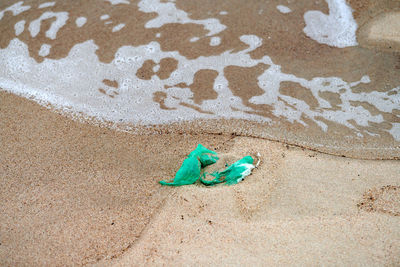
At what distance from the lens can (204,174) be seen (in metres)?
2.30

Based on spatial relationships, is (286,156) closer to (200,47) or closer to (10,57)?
(200,47)

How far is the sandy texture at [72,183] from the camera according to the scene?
190 cm

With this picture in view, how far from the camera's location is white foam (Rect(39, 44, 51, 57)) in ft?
11.4

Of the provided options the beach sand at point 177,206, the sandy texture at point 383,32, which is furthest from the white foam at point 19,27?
the sandy texture at point 383,32

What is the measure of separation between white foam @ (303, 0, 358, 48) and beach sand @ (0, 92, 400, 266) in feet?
5.04

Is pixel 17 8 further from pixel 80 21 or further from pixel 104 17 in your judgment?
pixel 104 17

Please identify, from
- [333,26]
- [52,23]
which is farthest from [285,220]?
[52,23]

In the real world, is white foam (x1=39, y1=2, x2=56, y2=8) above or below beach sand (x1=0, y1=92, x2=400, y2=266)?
above

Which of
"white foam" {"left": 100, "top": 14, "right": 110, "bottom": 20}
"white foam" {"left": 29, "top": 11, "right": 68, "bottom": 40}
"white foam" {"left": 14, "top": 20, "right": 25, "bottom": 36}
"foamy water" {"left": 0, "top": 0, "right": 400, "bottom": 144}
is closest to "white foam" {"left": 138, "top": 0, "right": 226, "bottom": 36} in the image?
"foamy water" {"left": 0, "top": 0, "right": 400, "bottom": 144}

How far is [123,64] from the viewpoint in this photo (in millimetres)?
3334

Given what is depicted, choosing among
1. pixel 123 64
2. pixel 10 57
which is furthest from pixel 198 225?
pixel 10 57

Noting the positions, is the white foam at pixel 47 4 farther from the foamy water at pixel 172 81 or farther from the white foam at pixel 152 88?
the white foam at pixel 152 88

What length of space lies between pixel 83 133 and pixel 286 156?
62.0 inches

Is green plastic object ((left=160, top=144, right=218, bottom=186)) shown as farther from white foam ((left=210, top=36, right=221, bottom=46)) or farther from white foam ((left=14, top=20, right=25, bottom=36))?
white foam ((left=14, top=20, right=25, bottom=36))
